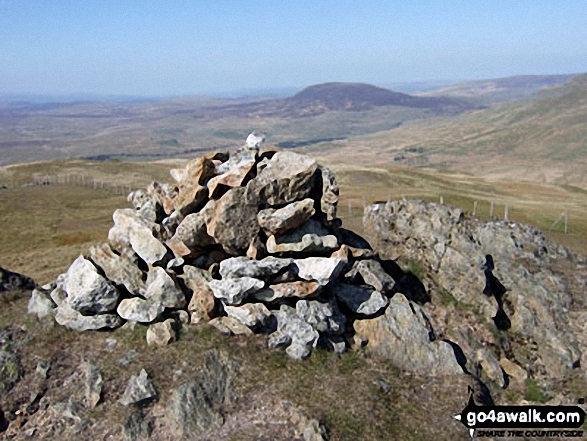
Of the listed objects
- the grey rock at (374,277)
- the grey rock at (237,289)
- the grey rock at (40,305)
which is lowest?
the grey rock at (40,305)

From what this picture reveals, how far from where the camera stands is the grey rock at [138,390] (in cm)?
1712

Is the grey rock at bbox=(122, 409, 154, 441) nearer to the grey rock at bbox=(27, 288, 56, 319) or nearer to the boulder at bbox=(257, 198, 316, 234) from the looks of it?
the grey rock at bbox=(27, 288, 56, 319)

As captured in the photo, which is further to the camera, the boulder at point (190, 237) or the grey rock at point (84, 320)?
the boulder at point (190, 237)

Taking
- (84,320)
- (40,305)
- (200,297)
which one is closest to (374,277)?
(200,297)

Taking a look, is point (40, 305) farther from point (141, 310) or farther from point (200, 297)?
point (200, 297)

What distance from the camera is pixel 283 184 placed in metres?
21.3

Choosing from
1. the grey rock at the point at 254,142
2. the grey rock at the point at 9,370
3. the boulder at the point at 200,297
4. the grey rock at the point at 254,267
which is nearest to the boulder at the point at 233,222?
the grey rock at the point at 254,267

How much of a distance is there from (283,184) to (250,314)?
19.6ft

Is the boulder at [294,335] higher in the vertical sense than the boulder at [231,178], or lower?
lower

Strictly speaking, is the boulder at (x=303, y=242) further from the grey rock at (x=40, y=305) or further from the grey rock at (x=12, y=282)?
the grey rock at (x=12, y=282)

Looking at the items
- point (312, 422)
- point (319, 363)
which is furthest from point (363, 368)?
point (312, 422)

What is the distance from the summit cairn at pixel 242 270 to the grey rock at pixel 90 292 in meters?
0.04

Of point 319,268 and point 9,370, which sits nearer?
point 9,370

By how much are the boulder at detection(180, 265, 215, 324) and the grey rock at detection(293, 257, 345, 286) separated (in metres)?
4.03
